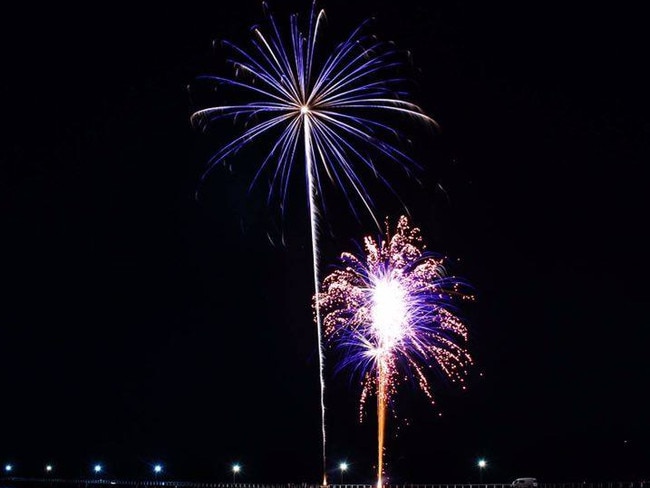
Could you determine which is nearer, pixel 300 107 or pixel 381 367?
pixel 300 107

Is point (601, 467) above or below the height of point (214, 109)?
below

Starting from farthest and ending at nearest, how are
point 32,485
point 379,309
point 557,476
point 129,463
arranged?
1. point 129,463
2. point 557,476
3. point 32,485
4. point 379,309

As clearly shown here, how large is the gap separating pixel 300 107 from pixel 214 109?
10.7ft

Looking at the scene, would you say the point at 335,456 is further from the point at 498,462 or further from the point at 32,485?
the point at 32,485

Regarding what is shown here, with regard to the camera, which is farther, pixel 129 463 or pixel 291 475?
pixel 129 463

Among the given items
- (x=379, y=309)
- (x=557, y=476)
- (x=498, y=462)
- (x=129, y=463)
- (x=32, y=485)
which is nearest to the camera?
(x=379, y=309)

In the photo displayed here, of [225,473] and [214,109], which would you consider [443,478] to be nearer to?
[225,473]

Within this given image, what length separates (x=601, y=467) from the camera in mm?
88688

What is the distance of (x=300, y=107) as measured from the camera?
21672mm

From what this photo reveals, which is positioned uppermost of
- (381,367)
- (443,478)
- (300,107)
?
(300,107)

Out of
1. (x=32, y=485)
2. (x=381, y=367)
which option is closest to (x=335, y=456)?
(x=32, y=485)

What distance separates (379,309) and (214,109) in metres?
9.63

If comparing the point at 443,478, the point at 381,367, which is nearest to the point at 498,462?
the point at 443,478

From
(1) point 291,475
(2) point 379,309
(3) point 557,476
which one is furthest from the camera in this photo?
(1) point 291,475
